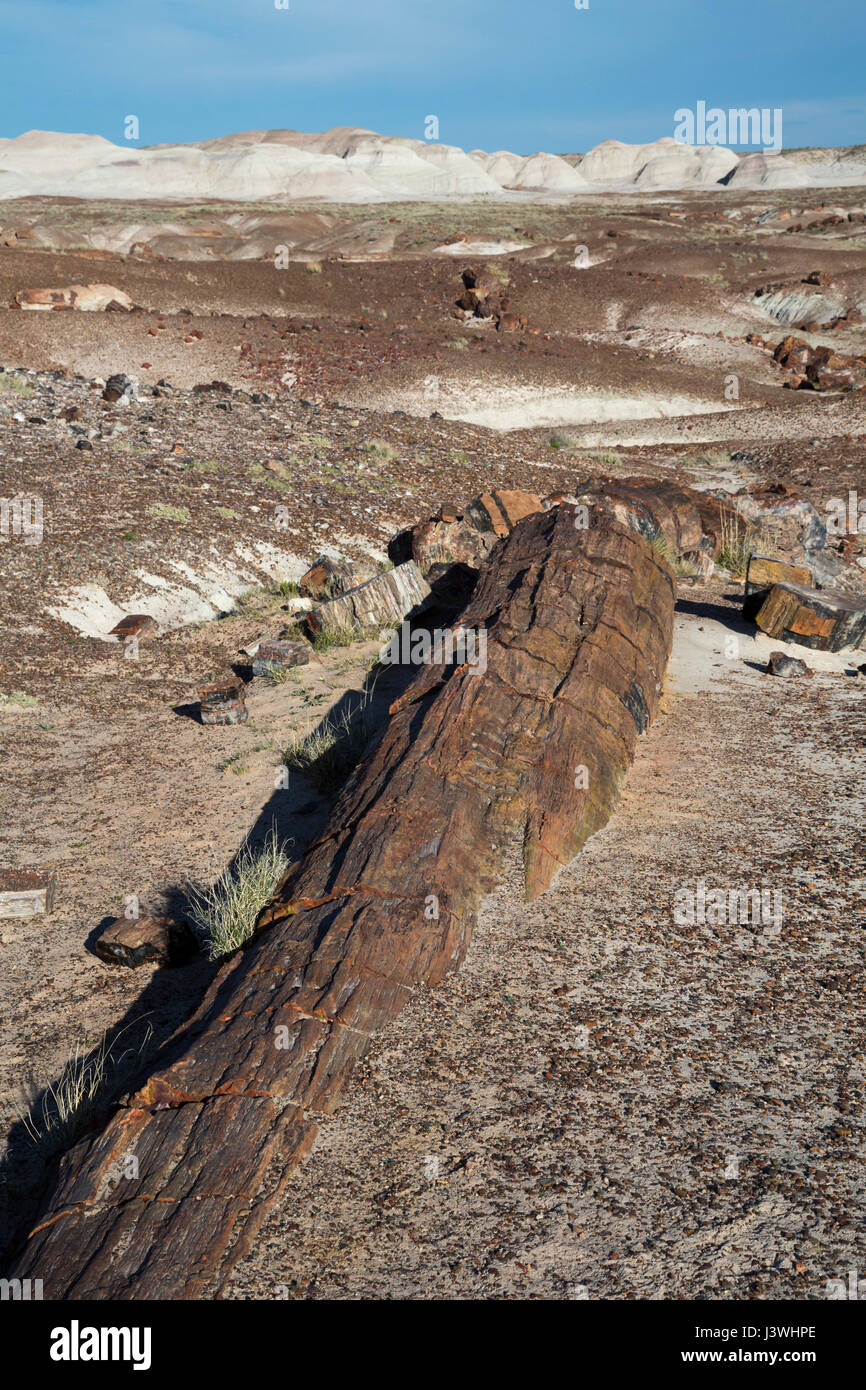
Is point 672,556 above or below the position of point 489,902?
above

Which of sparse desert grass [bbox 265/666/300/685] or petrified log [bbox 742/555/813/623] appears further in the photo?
petrified log [bbox 742/555/813/623]

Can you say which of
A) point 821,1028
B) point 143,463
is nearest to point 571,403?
point 143,463

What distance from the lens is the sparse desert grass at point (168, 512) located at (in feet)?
40.1

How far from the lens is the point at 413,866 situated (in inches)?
188

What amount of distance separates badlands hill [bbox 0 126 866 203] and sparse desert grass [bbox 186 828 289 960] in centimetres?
7365

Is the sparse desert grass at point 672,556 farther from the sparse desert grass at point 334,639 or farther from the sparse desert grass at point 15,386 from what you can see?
the sparse desert grass at point 15,386

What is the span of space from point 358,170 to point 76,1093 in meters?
85.9

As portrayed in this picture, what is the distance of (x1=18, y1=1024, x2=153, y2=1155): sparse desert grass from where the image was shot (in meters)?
4.16

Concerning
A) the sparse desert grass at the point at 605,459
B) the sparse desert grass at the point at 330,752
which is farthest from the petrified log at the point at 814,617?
the sparse desert grass at the point at 605,459

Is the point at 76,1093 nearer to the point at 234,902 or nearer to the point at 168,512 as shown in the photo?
the point at 234,902

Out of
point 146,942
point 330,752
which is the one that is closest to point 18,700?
point 330,752

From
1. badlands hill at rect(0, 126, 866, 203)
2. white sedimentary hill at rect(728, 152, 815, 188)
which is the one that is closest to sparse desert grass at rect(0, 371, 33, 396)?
badlands hill at rect(0, 126, 866, 203)

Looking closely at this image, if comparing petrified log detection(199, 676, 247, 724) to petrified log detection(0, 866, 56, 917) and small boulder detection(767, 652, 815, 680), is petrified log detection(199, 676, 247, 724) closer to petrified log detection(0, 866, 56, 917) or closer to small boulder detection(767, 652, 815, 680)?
petrified log detection(0, 866, 56, 917)

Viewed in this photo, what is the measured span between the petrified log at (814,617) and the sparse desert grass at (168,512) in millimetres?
7025
